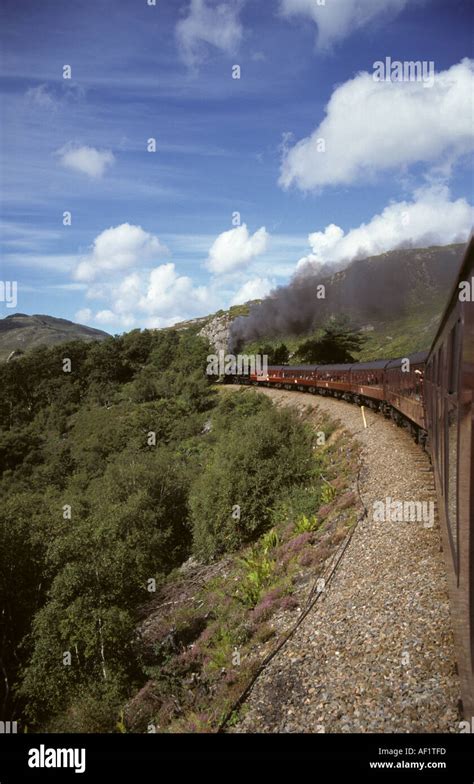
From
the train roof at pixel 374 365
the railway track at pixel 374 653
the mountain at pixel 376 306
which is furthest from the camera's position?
the mountain at pixel 376 306

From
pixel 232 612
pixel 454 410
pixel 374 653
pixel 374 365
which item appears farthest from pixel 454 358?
pixel 374 365

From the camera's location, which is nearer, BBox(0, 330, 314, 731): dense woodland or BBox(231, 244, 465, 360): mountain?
BBox(0, 330, 314, 731): dense woodland

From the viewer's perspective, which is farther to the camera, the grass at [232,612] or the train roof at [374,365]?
the train roof at [374,365]

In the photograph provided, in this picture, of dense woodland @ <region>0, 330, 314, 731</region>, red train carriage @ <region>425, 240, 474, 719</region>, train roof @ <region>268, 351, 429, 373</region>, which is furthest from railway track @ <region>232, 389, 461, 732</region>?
train roof @ <region>268, 351, 429, 373</region>

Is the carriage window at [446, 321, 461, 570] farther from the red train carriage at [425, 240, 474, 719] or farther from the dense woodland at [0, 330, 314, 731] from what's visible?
the dense woodland at [0, 330, 314, 731]

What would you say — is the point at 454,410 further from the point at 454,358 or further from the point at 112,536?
the point at 112,536

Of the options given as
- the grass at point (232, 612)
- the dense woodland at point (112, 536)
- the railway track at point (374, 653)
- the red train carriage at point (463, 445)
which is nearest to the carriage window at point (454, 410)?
the red train carriage at point (463, 445)

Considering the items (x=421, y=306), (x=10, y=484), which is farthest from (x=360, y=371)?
(x=421, y=306)

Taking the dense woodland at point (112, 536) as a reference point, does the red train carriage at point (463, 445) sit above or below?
above

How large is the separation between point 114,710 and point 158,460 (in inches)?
760

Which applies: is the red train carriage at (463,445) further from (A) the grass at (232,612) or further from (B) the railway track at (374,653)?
(A) the grass at (232,612)

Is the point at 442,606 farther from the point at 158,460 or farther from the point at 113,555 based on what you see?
the point at 158,460

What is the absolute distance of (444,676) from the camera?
6.09 m

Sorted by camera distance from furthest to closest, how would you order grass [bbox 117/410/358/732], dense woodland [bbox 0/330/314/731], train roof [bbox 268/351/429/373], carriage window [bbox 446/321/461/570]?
1. train roof [bbox 268/351/429/373]
2. dense woodland [bbox 0/330/314/731]
3. grass [bbox 117/410/358/732]
4. carriage window [bbox 446/321/461/570]
